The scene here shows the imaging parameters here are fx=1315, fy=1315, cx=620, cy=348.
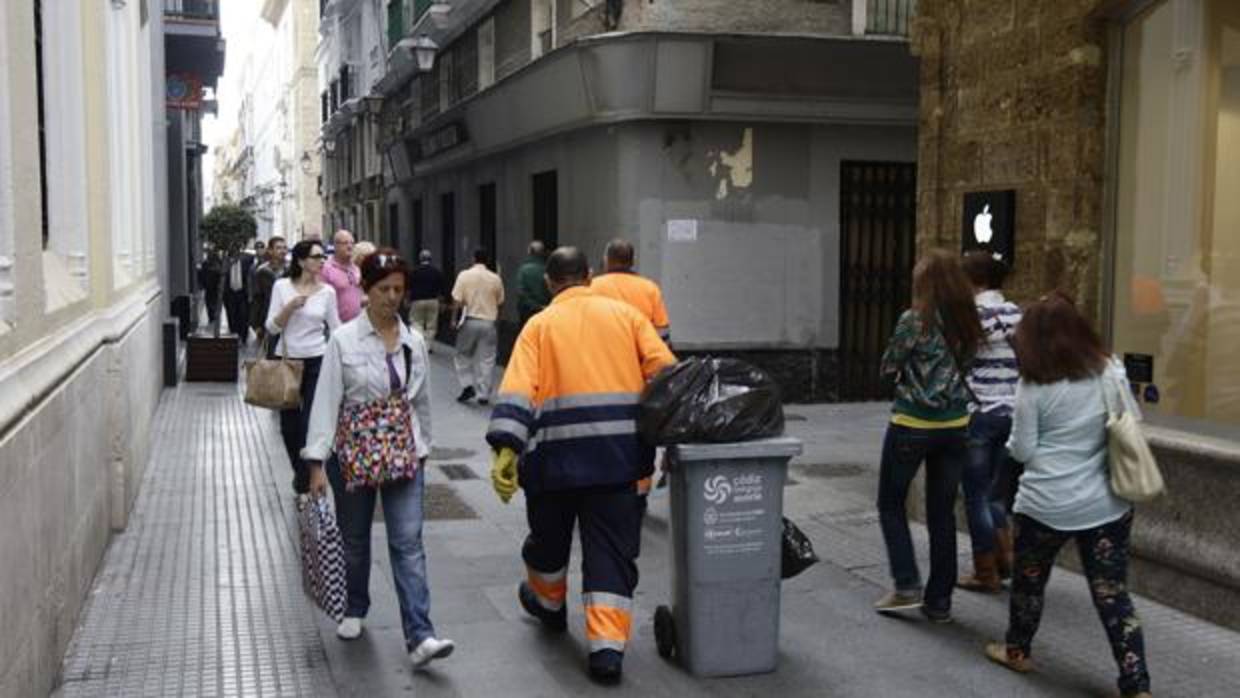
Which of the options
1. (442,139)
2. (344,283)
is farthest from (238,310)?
(344,283)

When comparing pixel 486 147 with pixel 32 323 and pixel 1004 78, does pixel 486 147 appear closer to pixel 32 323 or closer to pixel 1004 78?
pixel 1004 78

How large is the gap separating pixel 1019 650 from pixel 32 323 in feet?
13.7

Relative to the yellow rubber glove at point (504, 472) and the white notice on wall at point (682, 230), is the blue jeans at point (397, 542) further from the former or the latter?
the white notice on wall at point (682, 230)

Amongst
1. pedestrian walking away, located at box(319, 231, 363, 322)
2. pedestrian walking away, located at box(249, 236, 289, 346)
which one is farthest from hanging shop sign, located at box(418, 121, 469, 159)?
pedestrian walking away, located at box(319, 231, 363, 322)

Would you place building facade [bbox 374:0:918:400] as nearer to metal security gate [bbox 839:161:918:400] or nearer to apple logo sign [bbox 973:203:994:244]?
metal security gate [bbox 839:161:918:400]

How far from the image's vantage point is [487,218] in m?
21.2

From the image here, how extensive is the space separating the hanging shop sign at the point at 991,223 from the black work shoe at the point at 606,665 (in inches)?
139

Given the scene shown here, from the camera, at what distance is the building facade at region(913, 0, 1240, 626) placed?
20.9 ft

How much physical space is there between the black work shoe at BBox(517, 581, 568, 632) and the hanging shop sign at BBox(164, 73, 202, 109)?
16450mm

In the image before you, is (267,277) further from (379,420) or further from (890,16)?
(379,420)

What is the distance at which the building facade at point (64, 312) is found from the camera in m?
4.52

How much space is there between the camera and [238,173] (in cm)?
10019

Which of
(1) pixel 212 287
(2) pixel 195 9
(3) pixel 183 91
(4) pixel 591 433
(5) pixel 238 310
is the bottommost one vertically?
(5) pixel 238 310

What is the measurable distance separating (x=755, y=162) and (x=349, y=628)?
925 centimetres
